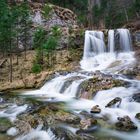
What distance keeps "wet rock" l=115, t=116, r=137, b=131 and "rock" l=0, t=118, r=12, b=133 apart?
20.3 ft

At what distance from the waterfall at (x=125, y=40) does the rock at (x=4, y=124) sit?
27322 mm

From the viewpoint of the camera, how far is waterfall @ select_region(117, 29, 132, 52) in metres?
43.7

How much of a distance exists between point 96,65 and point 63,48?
24.3 ft

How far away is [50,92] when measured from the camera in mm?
29047

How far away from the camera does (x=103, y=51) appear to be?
1700 inches

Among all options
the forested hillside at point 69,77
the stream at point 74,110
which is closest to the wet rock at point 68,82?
the stream at point 74,110

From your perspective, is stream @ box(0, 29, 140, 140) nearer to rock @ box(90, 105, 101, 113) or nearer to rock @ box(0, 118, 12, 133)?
rock @ box(90, 105, 101, 113)

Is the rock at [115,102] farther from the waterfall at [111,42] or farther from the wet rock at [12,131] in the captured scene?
the waterfall at [111,42]

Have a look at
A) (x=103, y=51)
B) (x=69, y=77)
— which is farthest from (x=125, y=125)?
(x=103, y=51)

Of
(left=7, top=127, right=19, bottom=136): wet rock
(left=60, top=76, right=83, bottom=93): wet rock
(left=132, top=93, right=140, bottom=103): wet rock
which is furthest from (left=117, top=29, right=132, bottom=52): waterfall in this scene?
(left=7, top=127, right=19, bottom=136): wet rock

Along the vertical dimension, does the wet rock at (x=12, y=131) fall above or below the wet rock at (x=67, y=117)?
below

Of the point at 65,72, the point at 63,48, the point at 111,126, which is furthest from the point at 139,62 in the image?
the point at 111,126

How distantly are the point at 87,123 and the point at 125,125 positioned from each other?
2.14 m

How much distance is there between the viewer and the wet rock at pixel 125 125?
17714 millimetres
